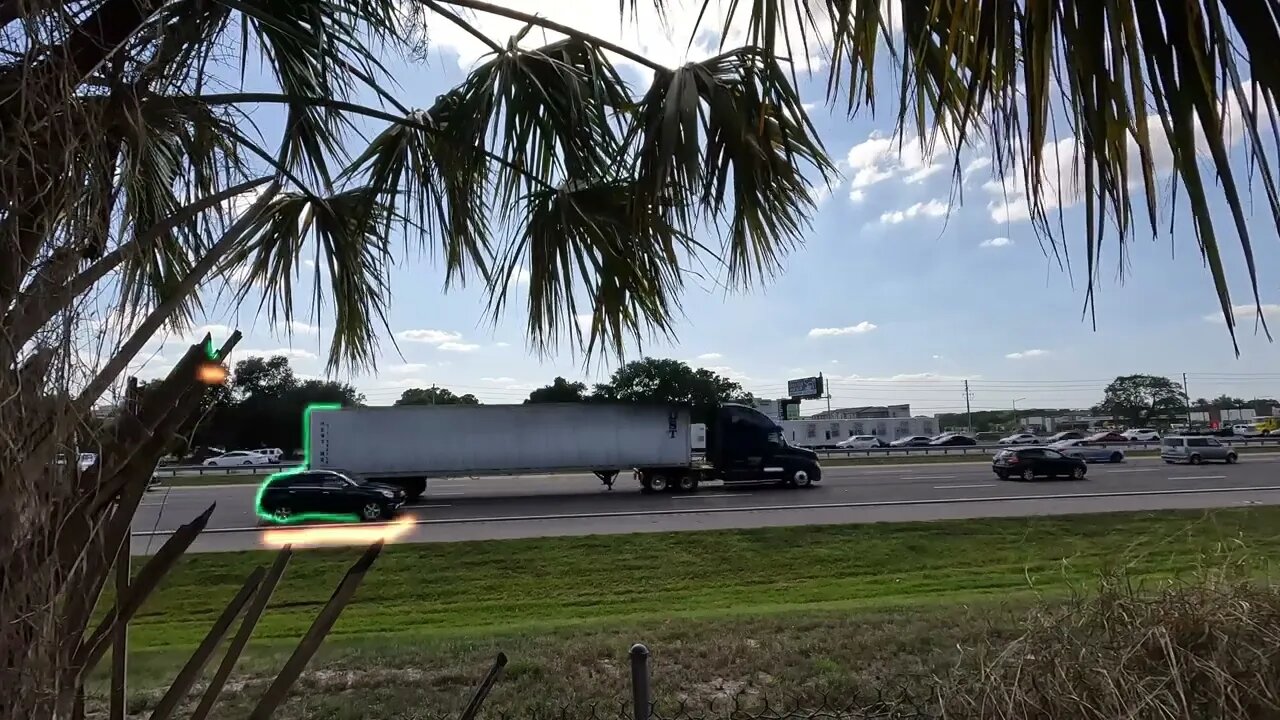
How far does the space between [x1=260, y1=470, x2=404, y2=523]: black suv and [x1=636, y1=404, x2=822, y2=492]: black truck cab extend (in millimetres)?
8997

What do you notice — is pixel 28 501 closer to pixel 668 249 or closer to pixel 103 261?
pixel 103 261

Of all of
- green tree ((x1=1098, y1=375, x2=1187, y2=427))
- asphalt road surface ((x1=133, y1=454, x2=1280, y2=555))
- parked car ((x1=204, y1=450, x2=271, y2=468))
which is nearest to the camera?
asphalt road surface ((x1=133, y1=454, x2=1280, y2=555))

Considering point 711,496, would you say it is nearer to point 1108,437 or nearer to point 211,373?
point 211,373

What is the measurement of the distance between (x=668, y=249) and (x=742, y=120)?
547 millimetres

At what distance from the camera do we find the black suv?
18.9 m

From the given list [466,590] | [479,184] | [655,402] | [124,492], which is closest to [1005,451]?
[655,402]

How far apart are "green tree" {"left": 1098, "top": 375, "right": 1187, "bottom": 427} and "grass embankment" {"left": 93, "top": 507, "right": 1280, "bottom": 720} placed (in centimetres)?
8184

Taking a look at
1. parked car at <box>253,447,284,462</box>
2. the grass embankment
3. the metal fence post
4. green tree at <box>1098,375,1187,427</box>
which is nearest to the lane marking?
the grass embankment

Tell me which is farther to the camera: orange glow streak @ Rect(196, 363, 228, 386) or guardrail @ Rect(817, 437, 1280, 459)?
guardrail @ Rect(817, 437, 1280, 459)

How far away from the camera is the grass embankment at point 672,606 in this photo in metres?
4.72

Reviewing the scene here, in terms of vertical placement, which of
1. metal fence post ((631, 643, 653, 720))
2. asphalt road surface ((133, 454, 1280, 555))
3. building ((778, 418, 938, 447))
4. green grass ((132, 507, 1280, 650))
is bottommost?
green grass ((132, 507, 1280, 650))

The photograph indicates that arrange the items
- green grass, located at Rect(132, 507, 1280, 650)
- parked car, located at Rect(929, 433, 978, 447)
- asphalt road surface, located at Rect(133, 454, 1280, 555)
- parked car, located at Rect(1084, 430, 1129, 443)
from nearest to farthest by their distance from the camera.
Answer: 1. green grass, located at Rect(132, 507, 1280, 650)
2. asphalt road surface, located at Rect(133, 454, 1280, 555)
3. parked car, located at Rect(929, 433, 978, 447)
4. parked car, located at Rect(1084, 430, 1129, 443)

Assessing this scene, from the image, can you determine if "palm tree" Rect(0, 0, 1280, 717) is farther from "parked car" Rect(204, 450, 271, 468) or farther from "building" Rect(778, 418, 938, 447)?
"building" Rect(778, 418, 938, 447)

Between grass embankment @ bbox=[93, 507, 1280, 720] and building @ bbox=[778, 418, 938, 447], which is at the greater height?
building @ bbox=[778, 418, 938, 447]
